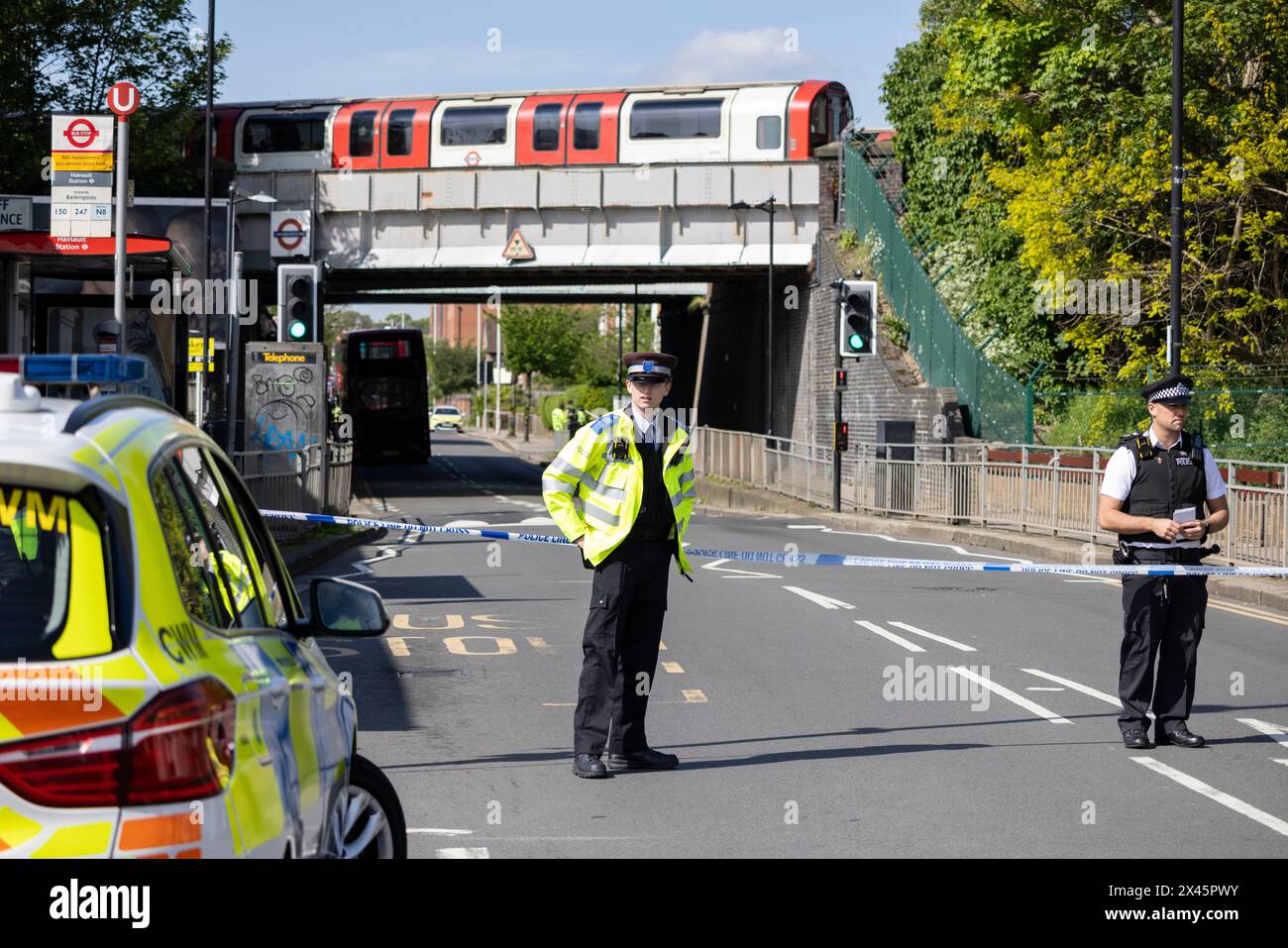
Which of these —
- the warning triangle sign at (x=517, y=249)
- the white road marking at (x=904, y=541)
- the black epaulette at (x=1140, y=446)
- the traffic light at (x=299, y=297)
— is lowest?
the white road marking at (x=904, y=541)

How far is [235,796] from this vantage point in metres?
3.21

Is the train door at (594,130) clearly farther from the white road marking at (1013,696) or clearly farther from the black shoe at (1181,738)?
the black shoe at (1181,738)

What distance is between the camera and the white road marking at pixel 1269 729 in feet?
30.5

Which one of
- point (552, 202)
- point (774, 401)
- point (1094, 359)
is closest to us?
point (1094, 359)

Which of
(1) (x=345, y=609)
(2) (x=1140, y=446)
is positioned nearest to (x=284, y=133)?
(2) (x=1140, y=446)

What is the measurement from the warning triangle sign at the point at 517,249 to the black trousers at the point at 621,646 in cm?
3106

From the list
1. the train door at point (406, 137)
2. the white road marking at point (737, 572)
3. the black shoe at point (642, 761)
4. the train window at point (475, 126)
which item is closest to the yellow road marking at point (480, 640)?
the black shoe at point (642, 761)

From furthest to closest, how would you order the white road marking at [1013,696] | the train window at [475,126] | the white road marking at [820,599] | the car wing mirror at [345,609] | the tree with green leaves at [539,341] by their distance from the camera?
the tree with green leaves at [539,341]
the train window at [475,126]
the white road marking at [820,599]
the white road marking at [1013,696]
the car wing mirror at [345,609]

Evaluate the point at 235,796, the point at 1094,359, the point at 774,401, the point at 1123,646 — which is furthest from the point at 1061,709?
the point at 774,401

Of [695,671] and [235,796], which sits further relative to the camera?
[695,671]

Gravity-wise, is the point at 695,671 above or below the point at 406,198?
below
